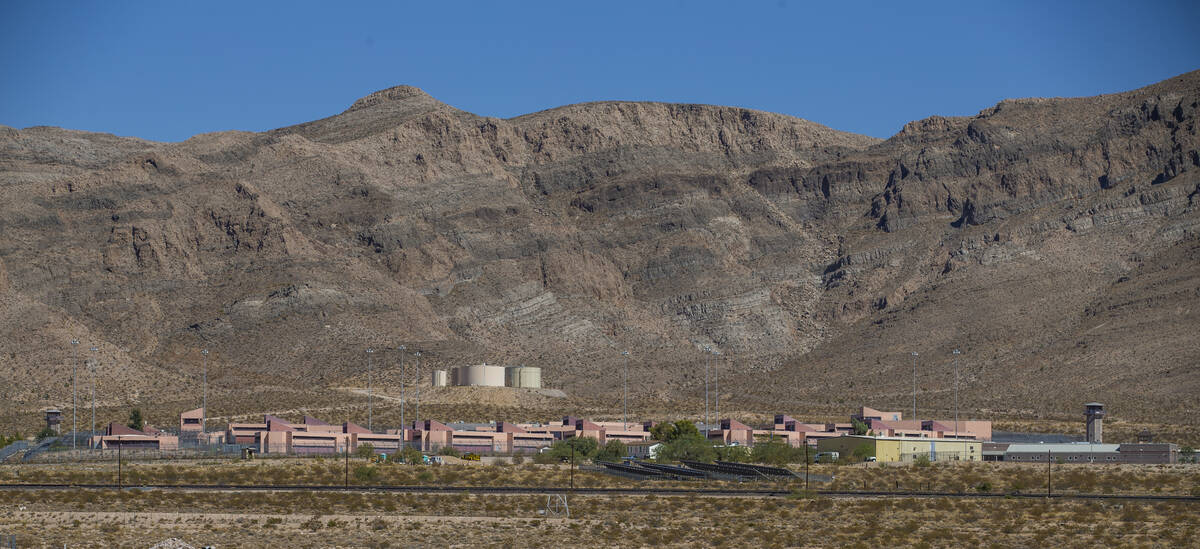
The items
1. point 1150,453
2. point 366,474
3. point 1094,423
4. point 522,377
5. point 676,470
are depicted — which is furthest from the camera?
point 522,377

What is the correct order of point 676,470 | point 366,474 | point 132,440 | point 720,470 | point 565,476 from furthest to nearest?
point 132,440, point 720,470, point 676,470, point 565,476, point 366,474

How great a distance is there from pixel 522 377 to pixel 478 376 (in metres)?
5.97

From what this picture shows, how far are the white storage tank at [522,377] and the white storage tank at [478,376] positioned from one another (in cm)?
177

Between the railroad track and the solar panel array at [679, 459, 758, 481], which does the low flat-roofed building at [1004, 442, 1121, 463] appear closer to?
the solar panel array at [679, 459, 758, 481]

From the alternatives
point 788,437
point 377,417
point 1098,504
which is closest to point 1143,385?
point 788,437

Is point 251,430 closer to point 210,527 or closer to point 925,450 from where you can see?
point 925,450

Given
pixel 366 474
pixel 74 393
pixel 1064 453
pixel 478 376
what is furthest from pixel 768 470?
pixel 478 376

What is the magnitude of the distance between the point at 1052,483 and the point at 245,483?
44.8 m

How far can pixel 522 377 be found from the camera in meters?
195


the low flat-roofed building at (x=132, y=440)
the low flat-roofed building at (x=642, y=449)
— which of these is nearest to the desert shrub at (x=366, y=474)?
the low flat-roofed building at (x=132, y=440)

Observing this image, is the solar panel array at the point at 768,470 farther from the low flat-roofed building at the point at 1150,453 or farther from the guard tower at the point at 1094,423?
the guard tower at the point at 1094,423

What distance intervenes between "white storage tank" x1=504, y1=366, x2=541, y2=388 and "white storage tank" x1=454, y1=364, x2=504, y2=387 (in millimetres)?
1775

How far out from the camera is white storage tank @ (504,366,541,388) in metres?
194

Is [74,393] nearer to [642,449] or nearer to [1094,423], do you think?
[642,449]
